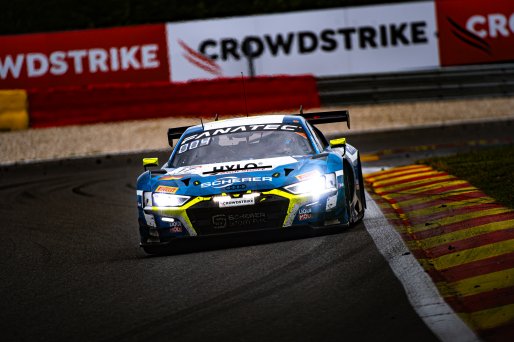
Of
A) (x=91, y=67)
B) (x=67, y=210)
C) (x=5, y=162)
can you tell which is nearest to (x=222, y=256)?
(x=67, y=210)

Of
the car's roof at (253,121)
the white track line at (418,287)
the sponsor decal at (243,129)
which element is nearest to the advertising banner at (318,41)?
the car's roof at (253,121)

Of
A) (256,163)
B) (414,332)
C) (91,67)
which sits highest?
(91,67)

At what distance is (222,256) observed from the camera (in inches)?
361

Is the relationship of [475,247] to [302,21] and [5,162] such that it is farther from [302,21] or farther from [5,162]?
[302,21]

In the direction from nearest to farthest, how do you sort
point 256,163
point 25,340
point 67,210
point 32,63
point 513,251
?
1. point 25,340
2. point 513,251
3. point 256,163
4. point 67,210
5. point 32,63

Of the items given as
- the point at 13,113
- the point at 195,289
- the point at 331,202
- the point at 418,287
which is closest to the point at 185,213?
the point at 331,202

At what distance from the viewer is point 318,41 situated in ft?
88.0

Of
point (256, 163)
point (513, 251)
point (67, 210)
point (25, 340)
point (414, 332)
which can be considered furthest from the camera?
point (67, 210)

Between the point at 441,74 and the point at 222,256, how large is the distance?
18.4 m

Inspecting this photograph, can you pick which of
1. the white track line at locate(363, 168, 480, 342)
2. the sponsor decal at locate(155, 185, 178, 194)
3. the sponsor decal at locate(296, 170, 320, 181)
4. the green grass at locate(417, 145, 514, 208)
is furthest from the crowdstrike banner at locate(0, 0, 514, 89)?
the sponsor decal at locate(296, 170, 320, 181)

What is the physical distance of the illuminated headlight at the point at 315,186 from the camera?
9500 millimetres

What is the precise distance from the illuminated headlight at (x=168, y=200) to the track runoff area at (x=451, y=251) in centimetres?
160

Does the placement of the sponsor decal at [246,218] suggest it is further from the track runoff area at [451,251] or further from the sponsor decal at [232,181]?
the track runoff area at [451,251]

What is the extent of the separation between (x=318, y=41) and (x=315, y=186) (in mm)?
17533
